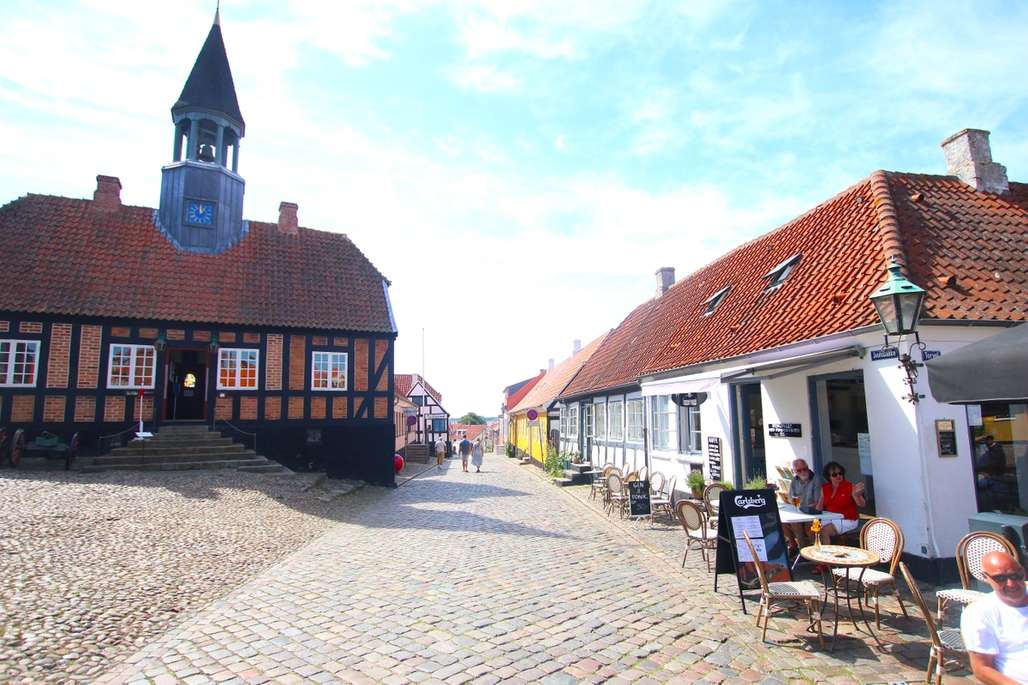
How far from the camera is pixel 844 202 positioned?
1159 centimetres

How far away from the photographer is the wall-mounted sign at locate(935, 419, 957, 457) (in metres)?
6.91

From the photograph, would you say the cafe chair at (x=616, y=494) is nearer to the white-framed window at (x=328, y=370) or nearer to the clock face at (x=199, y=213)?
the white-framed window at (x=328, y=370)

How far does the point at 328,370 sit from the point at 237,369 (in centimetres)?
251

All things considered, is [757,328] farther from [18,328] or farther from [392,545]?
[18,328]

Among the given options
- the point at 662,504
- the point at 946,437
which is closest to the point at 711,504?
the point at 662,504

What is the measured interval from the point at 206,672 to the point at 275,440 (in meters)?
13.6

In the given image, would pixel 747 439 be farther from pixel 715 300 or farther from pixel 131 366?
pixel 131 366

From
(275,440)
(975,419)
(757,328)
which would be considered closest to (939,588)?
(975,419)

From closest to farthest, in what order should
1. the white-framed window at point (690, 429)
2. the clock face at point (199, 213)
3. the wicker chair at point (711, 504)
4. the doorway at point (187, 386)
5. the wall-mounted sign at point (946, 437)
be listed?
the wall-mounted sign at point (946, 437), the wicker chair at point (711, 504), the white-framed window at point (690, 429), the doorway at point (187, 386), the clock face at point (199, 213)

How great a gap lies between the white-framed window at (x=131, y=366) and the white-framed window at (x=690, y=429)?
14126 millimetres

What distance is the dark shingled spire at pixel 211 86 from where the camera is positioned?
18.6 meters

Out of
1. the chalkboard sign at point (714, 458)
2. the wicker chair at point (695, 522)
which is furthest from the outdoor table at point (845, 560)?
the chalkboard sign at point (714, 458)

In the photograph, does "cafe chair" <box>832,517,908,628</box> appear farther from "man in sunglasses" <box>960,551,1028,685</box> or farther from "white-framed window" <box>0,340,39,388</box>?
"white-framed window" <box>0,340,39,388</box>

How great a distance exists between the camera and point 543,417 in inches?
1176
